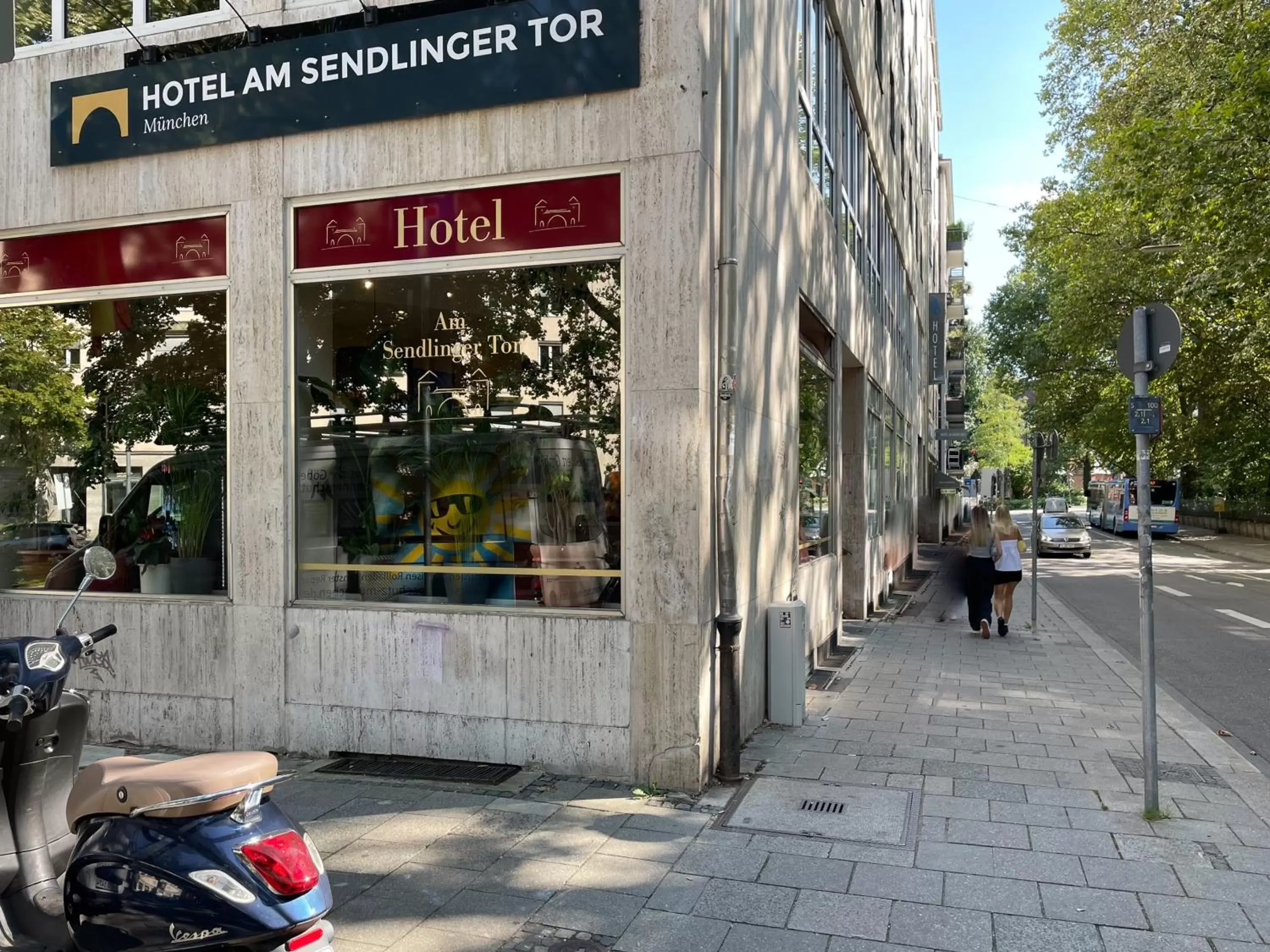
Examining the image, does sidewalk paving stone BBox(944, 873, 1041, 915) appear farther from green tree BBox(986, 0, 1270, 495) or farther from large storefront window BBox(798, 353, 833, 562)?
green tree BBox(986, 0, 1270, 495)

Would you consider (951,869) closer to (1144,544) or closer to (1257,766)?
(1144,544)

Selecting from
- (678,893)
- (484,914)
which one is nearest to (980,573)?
(678,893)

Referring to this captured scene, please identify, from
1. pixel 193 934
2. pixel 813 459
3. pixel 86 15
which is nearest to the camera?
pixel 193 934

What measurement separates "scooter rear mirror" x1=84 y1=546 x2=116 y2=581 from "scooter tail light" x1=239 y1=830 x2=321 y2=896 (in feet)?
4.03

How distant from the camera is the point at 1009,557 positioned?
1234 centimetres

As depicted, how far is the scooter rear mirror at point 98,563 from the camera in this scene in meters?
3.21

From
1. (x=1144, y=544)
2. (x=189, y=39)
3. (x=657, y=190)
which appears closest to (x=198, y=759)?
(x=657, y=190)

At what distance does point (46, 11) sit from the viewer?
271 inches

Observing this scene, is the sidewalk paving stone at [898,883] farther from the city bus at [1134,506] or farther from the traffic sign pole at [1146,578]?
the city bus at [1134,506]

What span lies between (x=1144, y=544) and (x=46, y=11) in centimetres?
845

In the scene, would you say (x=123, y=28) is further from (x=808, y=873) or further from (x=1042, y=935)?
(x=1042, y=935)

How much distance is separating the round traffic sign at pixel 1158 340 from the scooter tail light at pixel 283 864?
4661mm

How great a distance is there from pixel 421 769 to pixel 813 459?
5325mm

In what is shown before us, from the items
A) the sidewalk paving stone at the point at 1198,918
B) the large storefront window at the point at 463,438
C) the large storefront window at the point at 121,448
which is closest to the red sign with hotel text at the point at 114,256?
the large storefront window at the point at 121,448
